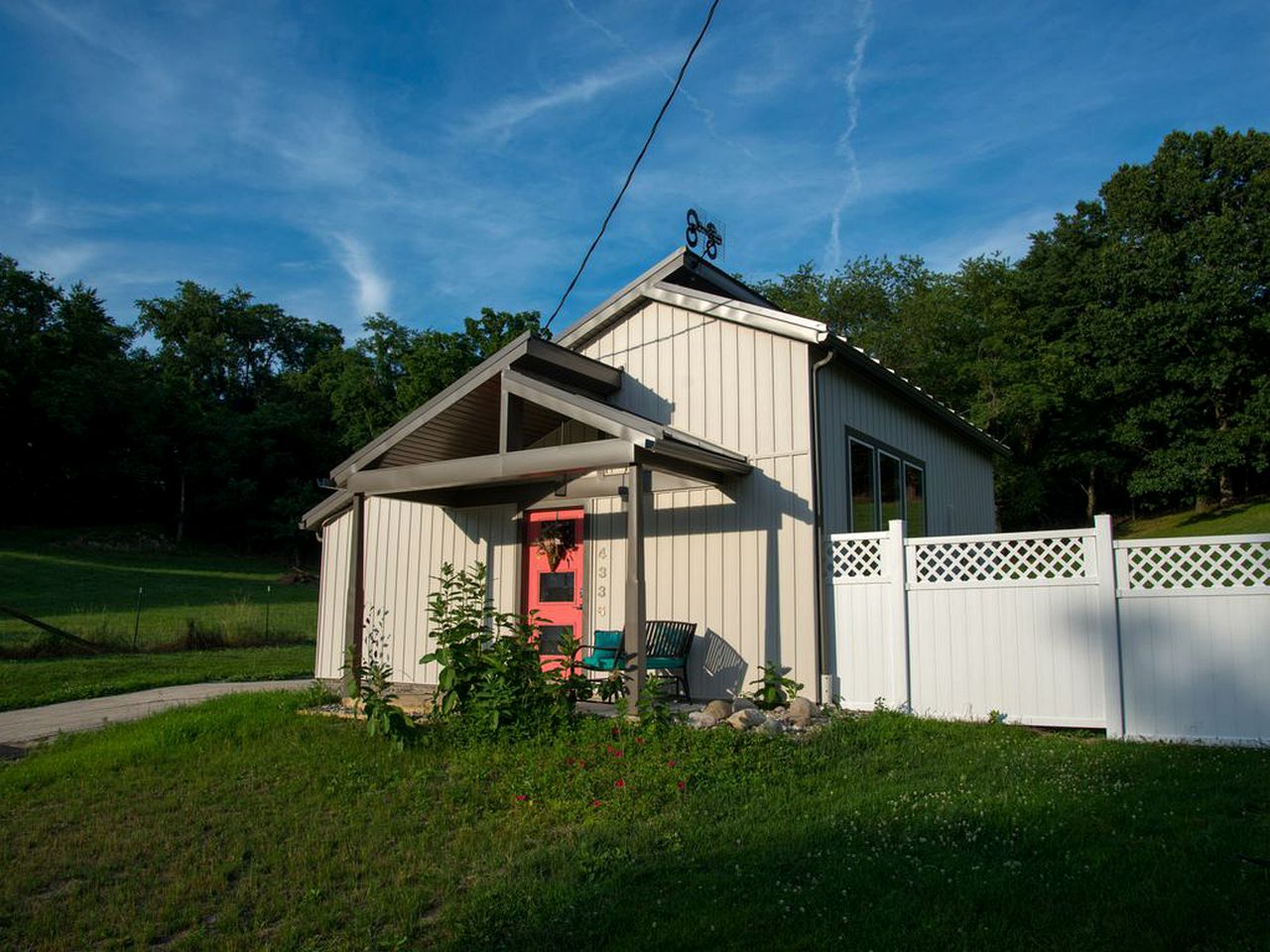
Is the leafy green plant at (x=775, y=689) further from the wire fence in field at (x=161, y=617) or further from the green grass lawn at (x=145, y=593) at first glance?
the green grass lawn at (x=145, y=593)

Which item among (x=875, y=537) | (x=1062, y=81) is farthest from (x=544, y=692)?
(x=1062, y=81)

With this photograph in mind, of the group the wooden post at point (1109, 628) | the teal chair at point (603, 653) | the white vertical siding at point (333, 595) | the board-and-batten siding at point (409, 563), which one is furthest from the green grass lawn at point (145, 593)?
the wooden post at point (1109, 628)

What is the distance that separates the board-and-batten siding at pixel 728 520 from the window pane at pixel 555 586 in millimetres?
358

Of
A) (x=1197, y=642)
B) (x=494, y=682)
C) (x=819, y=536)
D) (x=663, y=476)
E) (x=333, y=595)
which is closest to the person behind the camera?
(x=1197, y=642)

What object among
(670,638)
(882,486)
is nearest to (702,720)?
(670,638)

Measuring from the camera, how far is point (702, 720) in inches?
288

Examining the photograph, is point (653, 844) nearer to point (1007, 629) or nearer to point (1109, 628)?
point (1007, 629)

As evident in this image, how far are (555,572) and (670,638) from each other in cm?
196

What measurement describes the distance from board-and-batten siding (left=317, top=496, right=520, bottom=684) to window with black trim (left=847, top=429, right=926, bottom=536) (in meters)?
4.00

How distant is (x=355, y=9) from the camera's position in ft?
28.7

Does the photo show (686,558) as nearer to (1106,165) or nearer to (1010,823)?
(1010,823)

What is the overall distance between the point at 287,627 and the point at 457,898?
54.0 ft

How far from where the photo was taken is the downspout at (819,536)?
838cm

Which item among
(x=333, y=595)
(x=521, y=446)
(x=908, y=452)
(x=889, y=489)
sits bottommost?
(x=333, y=595)
